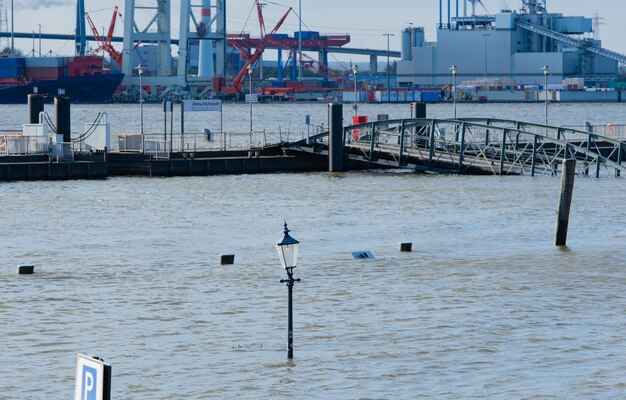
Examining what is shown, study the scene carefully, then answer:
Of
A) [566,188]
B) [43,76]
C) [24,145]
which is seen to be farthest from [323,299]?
[43,76]

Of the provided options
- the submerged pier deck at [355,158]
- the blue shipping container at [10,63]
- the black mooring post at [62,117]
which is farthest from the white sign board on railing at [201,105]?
the blue shipping container at [10,63]

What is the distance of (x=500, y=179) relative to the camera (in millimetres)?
53188

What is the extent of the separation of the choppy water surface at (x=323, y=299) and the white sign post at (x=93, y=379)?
7866 mm

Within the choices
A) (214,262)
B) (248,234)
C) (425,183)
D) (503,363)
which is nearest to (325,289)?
(214,262)

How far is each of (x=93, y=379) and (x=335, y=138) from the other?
4593 centimetres

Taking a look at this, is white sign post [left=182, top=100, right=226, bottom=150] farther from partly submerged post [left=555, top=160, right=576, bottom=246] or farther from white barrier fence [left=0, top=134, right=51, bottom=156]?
partly submerged post [left=555, top=160, right=576, bottom=246]

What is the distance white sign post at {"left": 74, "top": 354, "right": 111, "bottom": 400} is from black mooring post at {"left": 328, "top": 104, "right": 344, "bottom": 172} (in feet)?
147

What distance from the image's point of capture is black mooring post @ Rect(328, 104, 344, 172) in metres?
56.0

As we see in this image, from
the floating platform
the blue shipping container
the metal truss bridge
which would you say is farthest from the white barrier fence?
the blue shipping container

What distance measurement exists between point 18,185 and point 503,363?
3409cm

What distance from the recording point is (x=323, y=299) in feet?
87.0

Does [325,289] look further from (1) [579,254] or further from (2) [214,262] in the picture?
(1) [579,254]

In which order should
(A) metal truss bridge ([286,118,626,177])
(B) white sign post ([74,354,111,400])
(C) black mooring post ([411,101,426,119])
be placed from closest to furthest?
(B) white sign post ([74,354,111,400]), (A) metal truss bridge ([286,118,626,177]), (C) black mooring post ([411,101,426,119])

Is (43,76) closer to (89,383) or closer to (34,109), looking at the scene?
(34,109)
